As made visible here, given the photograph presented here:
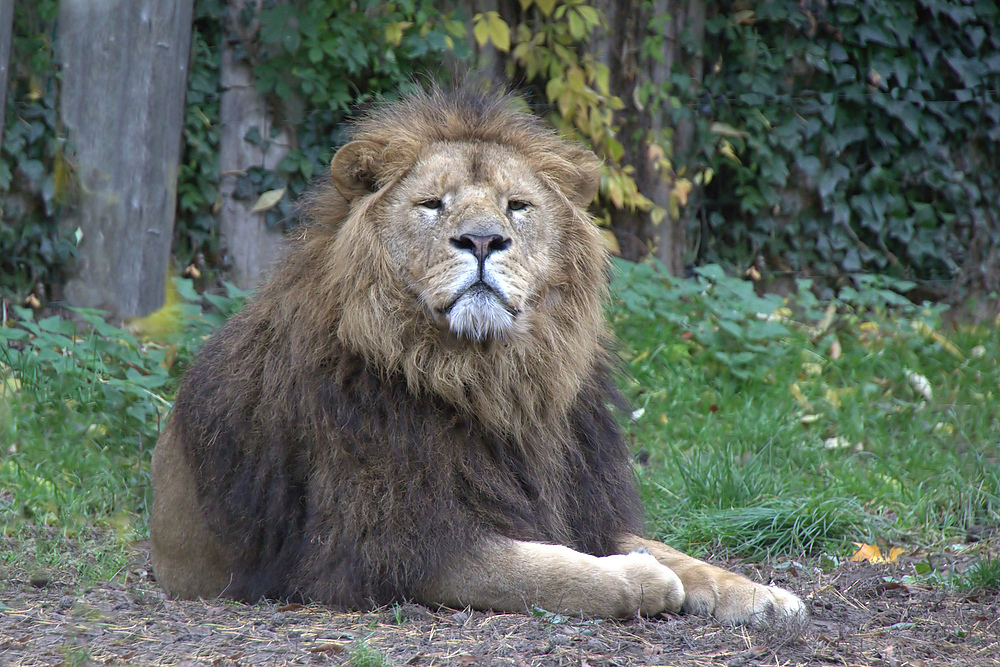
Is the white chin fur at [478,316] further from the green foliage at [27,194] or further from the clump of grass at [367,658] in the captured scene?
the green foliage at [27,194]

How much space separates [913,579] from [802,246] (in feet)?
14.9

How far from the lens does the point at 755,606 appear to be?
335 centimetres

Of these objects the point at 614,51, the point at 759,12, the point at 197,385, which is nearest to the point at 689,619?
the point at 197,385

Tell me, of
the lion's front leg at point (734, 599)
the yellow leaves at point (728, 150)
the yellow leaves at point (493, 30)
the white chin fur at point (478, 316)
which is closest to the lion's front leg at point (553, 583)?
the lion's front leg at point (734, 599)

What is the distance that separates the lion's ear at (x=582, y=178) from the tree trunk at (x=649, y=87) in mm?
3642

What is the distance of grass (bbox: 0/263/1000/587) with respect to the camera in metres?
4.64

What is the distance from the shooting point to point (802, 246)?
8258 mm

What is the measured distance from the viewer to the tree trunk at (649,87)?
755 centimetres

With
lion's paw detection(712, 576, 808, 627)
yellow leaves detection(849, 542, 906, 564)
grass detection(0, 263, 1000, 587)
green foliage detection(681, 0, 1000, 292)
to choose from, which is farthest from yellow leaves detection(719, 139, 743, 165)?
lion's paw detection(712, 576, 808, 627)

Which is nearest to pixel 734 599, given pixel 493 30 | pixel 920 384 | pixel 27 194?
pixel 920 384

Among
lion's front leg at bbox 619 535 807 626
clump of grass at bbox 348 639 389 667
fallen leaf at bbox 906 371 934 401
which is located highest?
fallen leaf at bbox 906 371 934 401

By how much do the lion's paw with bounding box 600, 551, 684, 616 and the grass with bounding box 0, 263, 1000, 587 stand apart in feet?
3.05

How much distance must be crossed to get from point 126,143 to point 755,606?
279cm

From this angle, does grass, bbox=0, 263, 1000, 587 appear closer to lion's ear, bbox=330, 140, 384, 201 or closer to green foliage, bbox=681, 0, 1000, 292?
lion's ear, bbox=330, 140, 384, 201
